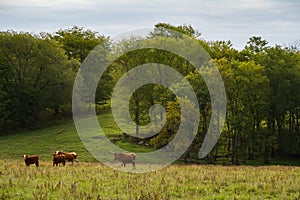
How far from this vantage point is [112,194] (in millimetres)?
13883

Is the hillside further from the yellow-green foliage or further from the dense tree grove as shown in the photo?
the yellow-green foliage

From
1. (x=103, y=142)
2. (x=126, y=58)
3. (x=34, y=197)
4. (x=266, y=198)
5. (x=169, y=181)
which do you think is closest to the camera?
(x=34, y=197)

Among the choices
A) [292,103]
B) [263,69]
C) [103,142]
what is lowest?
[103,142]

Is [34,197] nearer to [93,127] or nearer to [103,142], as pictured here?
[103,142]

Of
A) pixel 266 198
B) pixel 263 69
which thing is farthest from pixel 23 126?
pixel 266 198

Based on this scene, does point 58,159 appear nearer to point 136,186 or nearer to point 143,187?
point 136,186

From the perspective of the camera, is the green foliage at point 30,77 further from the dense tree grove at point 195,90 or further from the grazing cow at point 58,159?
the grazing cow at point 58,159

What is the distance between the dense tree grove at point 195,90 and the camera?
139 feet

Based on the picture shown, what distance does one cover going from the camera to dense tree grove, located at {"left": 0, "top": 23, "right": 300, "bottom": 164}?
1662 inches

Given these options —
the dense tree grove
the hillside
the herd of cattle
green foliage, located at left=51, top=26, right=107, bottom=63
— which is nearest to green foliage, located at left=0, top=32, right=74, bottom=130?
the dense tree grove

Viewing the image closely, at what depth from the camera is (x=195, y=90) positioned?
134 ft

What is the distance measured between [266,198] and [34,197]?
7605mm

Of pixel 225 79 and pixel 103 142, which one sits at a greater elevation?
pixel 225 79

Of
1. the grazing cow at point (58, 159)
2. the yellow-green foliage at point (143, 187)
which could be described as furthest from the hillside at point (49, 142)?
the yellow-green foliage at point (143, 187)
